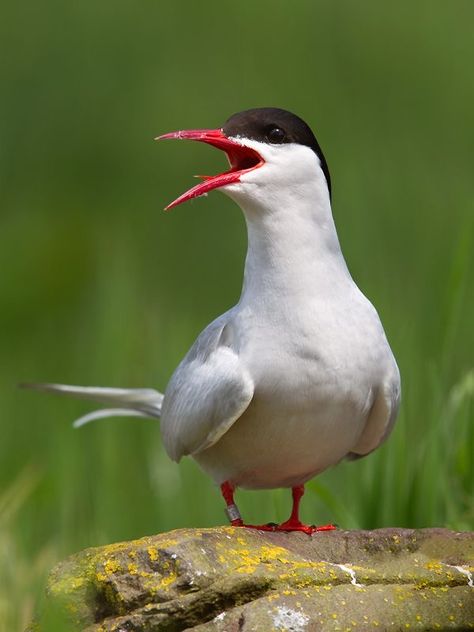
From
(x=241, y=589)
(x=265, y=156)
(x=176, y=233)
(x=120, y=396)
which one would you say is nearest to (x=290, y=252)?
(x=265, y=156)

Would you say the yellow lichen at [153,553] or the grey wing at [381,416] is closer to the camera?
the yellow lichen at [153,553]

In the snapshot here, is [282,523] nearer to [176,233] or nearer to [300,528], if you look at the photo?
[300,528]

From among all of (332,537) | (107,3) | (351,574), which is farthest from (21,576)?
(107,3)

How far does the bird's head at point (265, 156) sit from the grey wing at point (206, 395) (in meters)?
0.50

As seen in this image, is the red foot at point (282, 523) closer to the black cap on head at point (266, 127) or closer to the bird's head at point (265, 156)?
the bird's head at point (265, 156)

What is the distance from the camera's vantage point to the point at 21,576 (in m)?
6.28

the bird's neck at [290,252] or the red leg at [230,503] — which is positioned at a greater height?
the bird's neck at [290,252]

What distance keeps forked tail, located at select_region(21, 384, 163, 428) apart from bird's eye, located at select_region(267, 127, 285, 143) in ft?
4.80

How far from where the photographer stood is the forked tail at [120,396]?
6.27 m

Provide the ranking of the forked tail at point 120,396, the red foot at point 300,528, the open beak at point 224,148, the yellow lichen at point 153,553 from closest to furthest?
the yellow lichen at point 153,553
the red foot at point 300,528
the open beak at point 224,148
the forked tail at point 120,396

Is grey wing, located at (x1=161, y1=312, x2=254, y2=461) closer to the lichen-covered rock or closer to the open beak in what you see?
the open beak

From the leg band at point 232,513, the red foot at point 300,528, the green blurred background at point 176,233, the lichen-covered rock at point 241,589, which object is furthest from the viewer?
the green blurred background at point 176,233

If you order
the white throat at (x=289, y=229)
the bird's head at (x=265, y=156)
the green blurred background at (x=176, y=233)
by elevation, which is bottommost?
the green blurred background at (x=176, y=233)

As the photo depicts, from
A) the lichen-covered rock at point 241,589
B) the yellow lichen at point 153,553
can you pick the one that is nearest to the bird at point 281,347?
the lichen-covered rock at point 241,589
